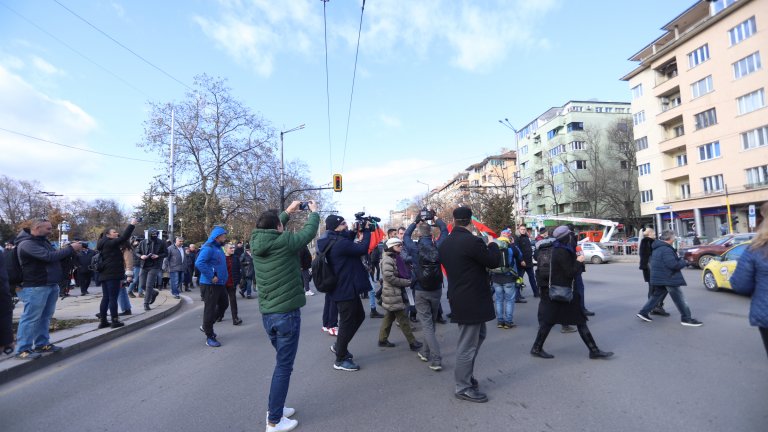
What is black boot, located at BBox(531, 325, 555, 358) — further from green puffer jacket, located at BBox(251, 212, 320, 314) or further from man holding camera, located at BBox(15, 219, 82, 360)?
man holding camera, located at BBox(15, 219, 82, 360)

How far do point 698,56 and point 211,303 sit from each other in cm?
4228

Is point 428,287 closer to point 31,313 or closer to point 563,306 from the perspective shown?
point 563,306

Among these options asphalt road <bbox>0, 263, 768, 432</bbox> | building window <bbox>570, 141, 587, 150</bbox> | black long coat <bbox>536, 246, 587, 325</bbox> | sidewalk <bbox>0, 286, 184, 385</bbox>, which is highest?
building window <bbox>570, 141, 587, 150</bbox>

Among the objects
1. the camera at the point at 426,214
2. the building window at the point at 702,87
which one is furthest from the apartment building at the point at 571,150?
the camera at the point at 426,214

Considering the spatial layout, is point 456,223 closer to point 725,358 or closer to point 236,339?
point 725,358

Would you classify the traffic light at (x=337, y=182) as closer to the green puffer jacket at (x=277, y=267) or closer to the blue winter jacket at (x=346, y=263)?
the blue winter jacket at (x=346, y=263)

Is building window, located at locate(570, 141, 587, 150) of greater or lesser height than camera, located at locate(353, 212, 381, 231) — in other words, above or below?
above

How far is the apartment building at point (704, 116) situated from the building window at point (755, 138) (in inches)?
2.6

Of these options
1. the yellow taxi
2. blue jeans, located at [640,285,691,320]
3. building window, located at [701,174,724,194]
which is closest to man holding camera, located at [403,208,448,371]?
blue jeans, located at [640,285,691,320]

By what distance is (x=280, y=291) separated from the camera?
11.8 ft

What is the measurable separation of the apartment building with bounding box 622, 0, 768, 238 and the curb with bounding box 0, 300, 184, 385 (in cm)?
3285

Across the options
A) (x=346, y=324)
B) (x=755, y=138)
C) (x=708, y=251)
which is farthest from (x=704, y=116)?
(x=346, y=324)

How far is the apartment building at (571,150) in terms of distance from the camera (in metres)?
53.5

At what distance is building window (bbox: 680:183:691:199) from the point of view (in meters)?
37.3
